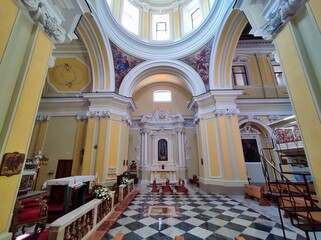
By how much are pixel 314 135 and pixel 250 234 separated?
2418mm

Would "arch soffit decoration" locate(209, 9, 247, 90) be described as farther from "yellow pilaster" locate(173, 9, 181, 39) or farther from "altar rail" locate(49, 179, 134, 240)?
"altar rail" locate(49, 179, 134, 240)

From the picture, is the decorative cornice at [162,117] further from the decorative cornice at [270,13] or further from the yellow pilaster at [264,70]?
A: the decorative cornice at [270,13]

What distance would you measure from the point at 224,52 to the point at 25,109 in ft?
27.4

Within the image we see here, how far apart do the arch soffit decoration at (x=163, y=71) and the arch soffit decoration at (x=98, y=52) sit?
930 mm

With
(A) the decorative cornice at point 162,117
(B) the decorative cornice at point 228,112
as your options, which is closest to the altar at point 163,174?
(A) the decorative cornice at point 162,117

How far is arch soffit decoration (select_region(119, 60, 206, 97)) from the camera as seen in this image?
28.3 feet

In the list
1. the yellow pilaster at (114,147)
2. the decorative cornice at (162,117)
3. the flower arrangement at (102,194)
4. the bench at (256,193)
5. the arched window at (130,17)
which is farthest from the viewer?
the decorative cornice at (162,117)

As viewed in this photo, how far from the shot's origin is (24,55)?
2.22 meters

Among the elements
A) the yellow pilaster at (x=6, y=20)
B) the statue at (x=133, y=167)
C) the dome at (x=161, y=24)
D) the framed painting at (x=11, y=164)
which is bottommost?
the statue at (x=133, y=167)

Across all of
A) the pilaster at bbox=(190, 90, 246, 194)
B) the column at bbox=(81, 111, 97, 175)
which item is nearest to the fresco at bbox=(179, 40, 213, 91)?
the pilaster at bbox=(190, 90, 246, 194)

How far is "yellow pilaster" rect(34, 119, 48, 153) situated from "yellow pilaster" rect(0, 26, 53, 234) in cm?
729

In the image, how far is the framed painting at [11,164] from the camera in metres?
1.87

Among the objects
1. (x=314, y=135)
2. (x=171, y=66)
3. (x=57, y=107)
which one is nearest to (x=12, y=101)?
(x=314, y=135)

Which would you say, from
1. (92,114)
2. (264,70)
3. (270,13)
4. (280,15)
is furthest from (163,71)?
(280,15)
